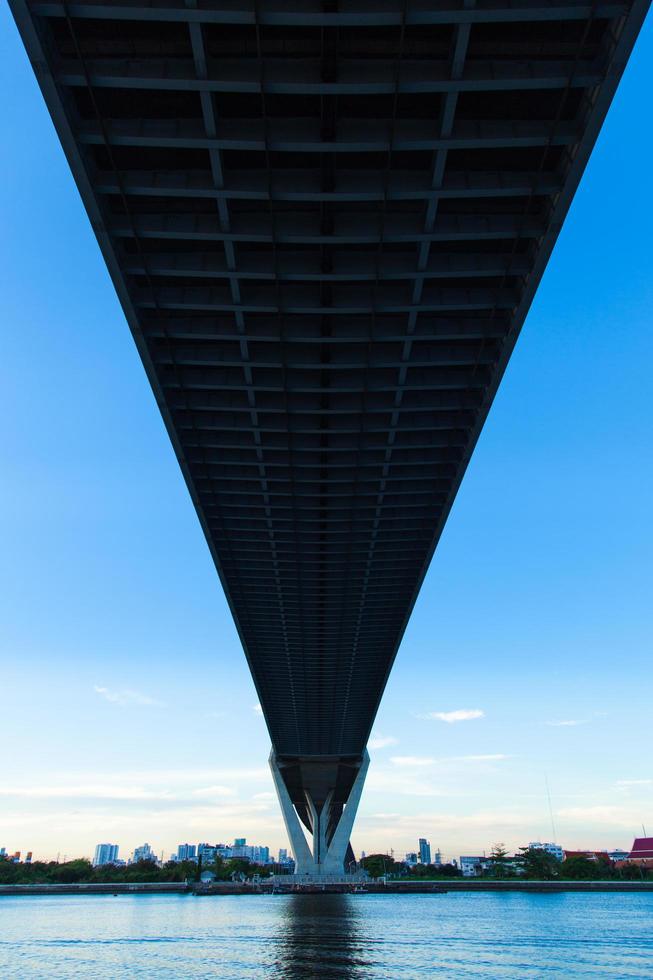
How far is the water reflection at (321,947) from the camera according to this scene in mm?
25117

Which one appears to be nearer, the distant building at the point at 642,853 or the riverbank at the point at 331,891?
the riverbank at the point at 331,891

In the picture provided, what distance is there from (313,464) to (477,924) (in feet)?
132

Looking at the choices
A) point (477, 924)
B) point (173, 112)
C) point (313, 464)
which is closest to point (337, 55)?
point (173, 112)

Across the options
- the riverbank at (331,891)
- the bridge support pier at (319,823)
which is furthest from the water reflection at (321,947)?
the riverbank at (331,891)

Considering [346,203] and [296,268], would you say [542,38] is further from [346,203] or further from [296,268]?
[296,268]

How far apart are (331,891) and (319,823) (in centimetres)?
872

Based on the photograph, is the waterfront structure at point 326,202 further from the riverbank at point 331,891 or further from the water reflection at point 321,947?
the riverbank at point 331,891

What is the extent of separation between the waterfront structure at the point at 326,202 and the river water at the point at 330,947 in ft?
57.5

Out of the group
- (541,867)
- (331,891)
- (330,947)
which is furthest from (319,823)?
(330,947)

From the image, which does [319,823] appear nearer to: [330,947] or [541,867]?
[541,867]

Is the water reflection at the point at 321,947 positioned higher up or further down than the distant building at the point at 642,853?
further down

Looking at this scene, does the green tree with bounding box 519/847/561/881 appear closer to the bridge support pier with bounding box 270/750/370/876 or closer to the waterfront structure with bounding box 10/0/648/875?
the bridge support pier with bounding box 270/750/370/876

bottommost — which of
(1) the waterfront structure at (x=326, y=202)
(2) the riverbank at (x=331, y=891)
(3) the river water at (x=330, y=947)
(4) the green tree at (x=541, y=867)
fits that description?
(3) the river water at (x=330, y=947)

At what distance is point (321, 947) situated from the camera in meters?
32.7
